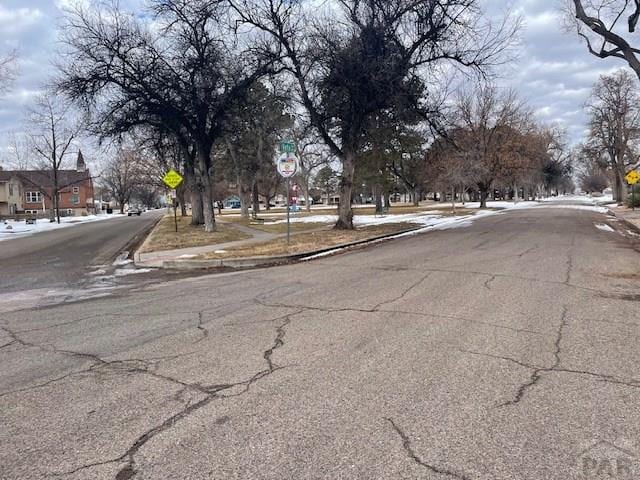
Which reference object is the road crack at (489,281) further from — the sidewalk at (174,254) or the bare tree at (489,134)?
the bare tree at (489,134)

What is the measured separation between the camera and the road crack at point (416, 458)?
2.92 m

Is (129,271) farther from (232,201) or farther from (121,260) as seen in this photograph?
(232,201)

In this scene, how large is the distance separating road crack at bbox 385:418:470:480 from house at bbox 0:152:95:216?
76424mm

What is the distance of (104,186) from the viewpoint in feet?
412

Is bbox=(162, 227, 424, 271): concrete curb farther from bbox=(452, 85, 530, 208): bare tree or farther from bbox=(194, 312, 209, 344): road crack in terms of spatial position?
bbox=(452, 85, 530, 208): bare tree

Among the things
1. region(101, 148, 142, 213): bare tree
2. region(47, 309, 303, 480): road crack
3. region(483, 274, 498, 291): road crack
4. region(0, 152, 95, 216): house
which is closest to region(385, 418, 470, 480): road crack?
region(47, 309, 303, 480): road crack

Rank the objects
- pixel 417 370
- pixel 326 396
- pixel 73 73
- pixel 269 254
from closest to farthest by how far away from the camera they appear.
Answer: pixel 326 396, pixel 417 370, pixel 269 254, pixel 73 73

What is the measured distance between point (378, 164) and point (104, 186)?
336ft

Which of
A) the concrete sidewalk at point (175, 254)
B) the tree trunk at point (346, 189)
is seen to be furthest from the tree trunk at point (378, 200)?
the concrete sidewalk at point (175, 254)

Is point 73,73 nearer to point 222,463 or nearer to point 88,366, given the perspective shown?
point 88,366

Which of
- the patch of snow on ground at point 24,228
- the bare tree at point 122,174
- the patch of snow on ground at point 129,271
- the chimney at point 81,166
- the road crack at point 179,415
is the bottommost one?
the road crack at point 179,415

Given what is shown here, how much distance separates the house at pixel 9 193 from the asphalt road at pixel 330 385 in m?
79.2

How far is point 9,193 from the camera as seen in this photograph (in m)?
75.2

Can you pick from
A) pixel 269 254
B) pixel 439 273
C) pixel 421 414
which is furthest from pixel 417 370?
pixel 269 254
